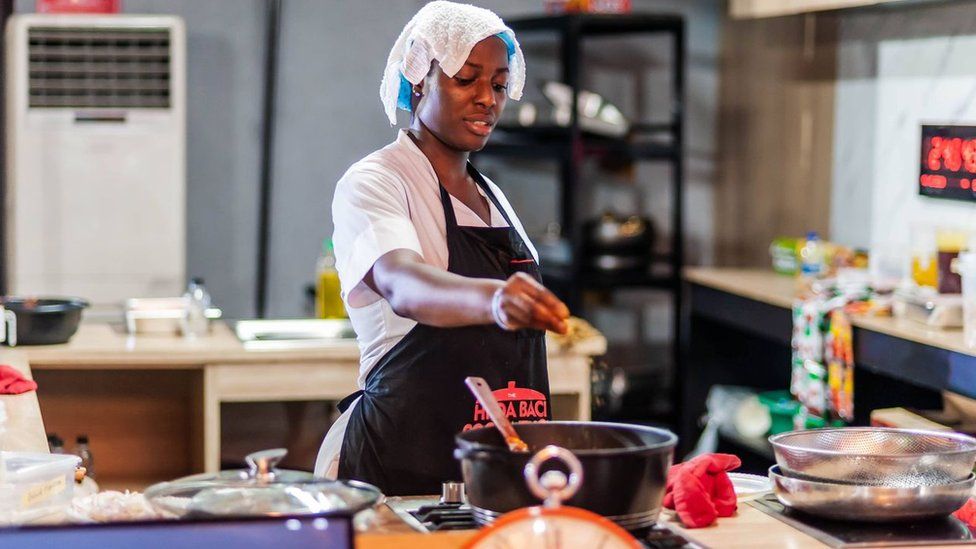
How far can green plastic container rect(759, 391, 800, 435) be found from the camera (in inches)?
185

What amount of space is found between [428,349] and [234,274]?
10.7ft

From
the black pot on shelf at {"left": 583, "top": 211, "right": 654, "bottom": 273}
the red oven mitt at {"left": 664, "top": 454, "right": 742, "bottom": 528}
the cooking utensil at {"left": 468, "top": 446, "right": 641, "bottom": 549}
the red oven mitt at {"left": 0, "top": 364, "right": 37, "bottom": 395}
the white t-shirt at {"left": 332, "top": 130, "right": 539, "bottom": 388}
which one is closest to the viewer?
the cooking utensil at {"left": 468, "top": 446, "right": 641, "bottom": 549}

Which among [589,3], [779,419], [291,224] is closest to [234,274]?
[291,224]

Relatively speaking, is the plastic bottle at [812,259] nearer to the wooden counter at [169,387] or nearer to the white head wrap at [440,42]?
the wooden counter at [169,387]

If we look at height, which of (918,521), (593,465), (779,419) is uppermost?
(593,465)

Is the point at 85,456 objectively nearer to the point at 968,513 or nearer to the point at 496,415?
the point at 496,415

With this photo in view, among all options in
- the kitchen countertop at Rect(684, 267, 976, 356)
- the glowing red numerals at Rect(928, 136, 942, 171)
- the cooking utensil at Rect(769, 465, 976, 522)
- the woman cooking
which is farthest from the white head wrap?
the glowing red numerals at Rect(928, 136, 942, 171)

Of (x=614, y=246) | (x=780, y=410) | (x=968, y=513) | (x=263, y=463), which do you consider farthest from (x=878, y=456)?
(x=614, y=246)

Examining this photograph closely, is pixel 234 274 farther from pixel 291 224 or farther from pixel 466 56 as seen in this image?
pixel 466 56

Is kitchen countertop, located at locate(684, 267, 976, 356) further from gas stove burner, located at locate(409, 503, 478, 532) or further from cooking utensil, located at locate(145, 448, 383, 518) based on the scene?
cooking utensil, located at locate(145, 448, 383, 518)

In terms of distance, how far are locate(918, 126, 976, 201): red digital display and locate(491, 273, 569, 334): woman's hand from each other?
274 cm

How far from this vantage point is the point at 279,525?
1.41 metres

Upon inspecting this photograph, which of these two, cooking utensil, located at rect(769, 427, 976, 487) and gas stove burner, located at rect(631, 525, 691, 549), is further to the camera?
cooking utensil, located at rect(769, 427, 976, 487)

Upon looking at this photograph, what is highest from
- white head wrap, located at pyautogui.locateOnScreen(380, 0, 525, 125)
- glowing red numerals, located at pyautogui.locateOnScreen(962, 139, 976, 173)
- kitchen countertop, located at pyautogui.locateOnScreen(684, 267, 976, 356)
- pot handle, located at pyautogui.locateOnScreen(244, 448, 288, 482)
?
white head wrap, located at pyautogui.locateOnScreen(380, 0, 525, 125)
